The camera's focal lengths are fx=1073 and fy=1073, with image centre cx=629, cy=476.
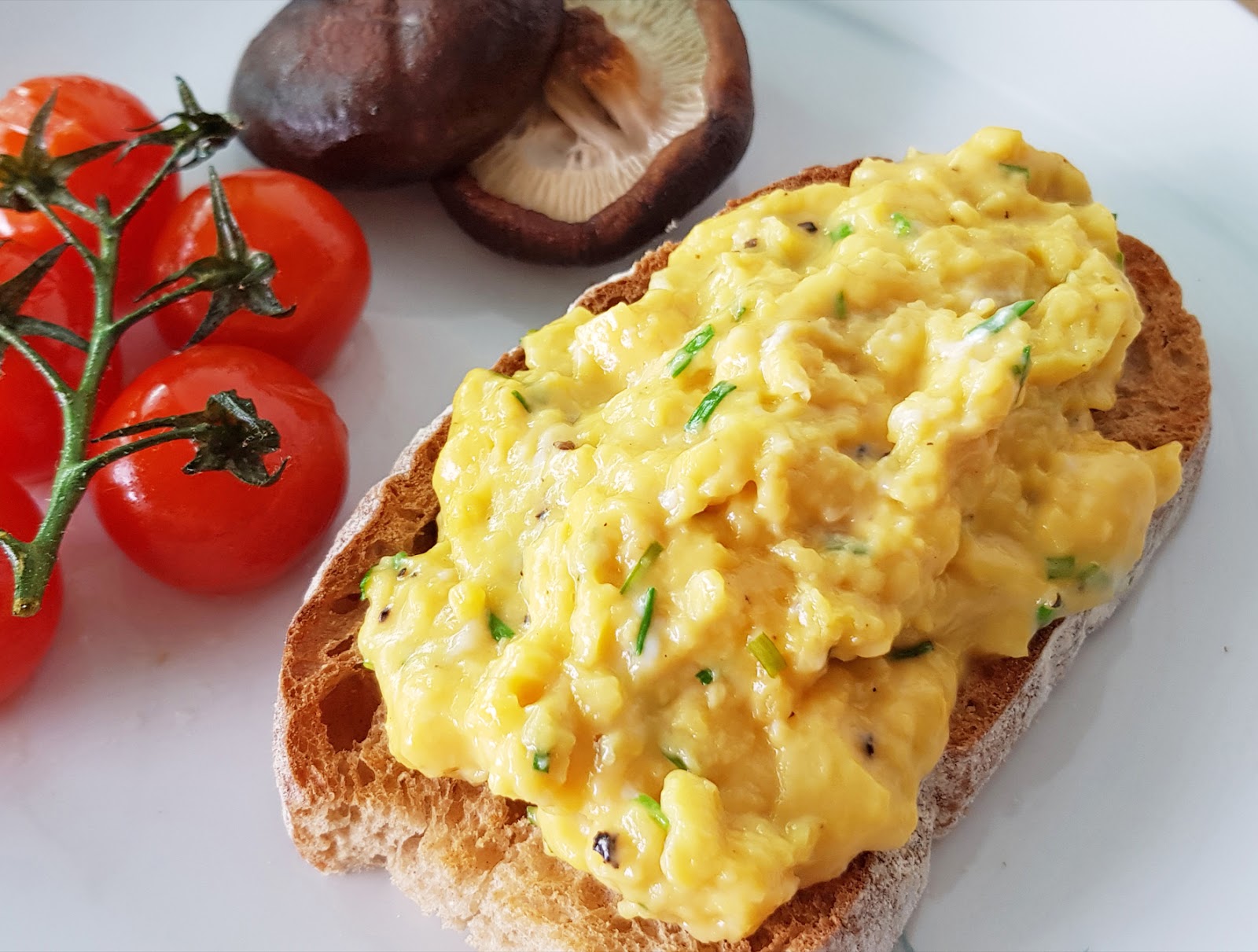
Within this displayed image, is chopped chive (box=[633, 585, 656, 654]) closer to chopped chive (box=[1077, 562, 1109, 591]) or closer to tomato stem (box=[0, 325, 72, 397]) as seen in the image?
chopped chive (box=[1077, 562, 1109, 591])

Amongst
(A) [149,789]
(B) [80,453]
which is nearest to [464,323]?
(B) [80,453]

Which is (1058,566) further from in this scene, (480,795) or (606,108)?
(606,108)

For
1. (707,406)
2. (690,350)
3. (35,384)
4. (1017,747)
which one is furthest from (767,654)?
(35,384)

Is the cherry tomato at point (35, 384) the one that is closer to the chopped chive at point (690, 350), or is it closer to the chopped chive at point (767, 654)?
the chopped chive at point (690, 350)

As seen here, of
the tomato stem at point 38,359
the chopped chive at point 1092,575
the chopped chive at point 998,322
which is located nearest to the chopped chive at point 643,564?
the chopped chive at point 998,322

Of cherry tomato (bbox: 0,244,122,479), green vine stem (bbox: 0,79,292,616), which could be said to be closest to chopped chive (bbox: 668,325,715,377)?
green vine stem (bbox: 0,79,292,616)

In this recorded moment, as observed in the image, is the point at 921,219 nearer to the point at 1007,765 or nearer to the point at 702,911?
the point at 1007,765
